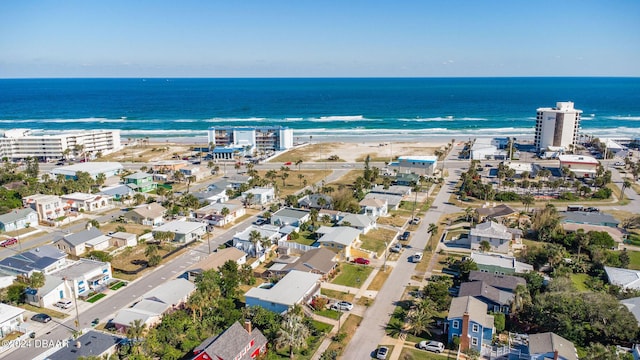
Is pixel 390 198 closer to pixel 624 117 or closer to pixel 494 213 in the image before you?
pixel 494 213

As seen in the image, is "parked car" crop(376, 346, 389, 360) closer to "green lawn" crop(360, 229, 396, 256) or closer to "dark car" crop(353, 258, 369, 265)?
"dark car" crop(353, 258, 369, 265)

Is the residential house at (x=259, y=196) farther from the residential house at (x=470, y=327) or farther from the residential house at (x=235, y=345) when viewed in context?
the residential house at (x=470, y=327)

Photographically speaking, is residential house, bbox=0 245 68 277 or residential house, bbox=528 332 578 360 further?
residential house, bbox=0 245 68 277

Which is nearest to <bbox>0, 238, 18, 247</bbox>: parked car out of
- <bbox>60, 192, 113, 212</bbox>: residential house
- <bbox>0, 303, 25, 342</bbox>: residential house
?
<bbox>60, 192, 113, 212</bbox>: residential house

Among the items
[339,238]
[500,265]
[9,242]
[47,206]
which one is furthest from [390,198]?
[9,242]

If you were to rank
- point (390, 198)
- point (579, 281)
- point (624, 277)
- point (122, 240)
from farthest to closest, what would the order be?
point (390, 198) < point (122, 240) < point (579, 281) < point (624, 277)

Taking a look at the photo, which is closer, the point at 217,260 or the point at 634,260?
the point at 217,260
